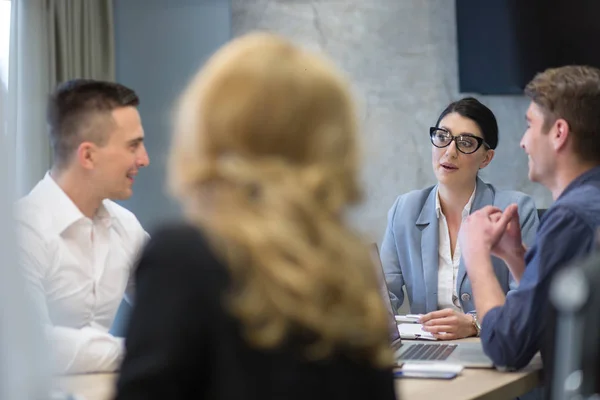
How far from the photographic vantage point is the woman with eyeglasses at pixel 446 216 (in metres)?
3.12

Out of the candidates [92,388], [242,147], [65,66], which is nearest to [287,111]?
[242,147]

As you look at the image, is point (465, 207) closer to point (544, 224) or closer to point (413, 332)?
point (413, 332)

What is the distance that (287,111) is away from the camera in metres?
1.11

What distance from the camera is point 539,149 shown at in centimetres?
228

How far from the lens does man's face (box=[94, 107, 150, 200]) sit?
268cm

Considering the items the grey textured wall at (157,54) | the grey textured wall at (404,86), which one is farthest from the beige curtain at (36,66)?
the grey textured wall at (404,86)

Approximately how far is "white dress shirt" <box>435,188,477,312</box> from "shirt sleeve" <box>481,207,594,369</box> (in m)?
0.89

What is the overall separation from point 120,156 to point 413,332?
1002 millimetres

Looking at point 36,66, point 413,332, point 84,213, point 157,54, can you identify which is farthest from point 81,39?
point 413,332

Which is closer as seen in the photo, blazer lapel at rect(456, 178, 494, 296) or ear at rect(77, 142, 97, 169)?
ear at rect(77, 142, 97, 169)

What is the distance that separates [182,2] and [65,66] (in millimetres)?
920

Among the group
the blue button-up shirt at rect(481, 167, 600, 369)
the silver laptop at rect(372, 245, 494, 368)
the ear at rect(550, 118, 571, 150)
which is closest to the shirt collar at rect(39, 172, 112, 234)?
the silver laptop at rect(372, 245, 494, 368)

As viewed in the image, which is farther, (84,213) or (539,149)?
(84,213)

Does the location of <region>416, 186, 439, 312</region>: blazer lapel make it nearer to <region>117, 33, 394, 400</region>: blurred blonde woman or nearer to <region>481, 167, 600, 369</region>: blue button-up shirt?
<region>481, 167, 600, 369</region>: blue button-up shirt
